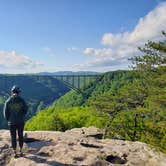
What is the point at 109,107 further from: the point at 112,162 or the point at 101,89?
the point at 101,89

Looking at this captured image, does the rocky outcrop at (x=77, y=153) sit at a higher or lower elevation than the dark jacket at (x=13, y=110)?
lower

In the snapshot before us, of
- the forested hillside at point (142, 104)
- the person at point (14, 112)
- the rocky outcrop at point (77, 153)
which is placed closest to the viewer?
the rocky outcrop at point (77, 153)

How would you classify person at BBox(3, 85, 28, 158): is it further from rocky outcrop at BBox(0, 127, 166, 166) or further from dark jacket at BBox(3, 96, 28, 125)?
rocky outcrop at BBox(0, 127, 166, 166)

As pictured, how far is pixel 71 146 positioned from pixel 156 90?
12.8 metres

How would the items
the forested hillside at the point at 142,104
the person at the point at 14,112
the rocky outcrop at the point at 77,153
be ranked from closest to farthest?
the rocky outcrop at the point at 77,153
the person at the point at 14,112
the forested hillside at the point at 142,104

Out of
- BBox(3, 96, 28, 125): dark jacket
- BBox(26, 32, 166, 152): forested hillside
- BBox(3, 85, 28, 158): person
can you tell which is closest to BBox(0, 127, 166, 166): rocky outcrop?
BBox(3, 85, 28, 158): person

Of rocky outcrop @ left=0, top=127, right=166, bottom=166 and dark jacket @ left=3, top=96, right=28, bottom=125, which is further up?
dark jacket @ left=3, top=96, right=28, bottom=125

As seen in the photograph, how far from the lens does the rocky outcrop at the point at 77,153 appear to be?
13.1 m

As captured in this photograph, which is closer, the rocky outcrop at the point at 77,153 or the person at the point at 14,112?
the rocky outcrop at the point at 77,153

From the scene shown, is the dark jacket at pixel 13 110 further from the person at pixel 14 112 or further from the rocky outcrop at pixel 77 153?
the rocky outcrop at pixel 77 153

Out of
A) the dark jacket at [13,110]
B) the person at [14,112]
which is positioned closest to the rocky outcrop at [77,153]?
the person at [14,112]

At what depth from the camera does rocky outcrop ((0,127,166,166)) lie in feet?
43.1

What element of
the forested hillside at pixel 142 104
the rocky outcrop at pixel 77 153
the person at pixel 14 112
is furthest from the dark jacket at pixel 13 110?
the forested hillside at pixel 142 104

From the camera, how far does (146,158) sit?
46.0ft
